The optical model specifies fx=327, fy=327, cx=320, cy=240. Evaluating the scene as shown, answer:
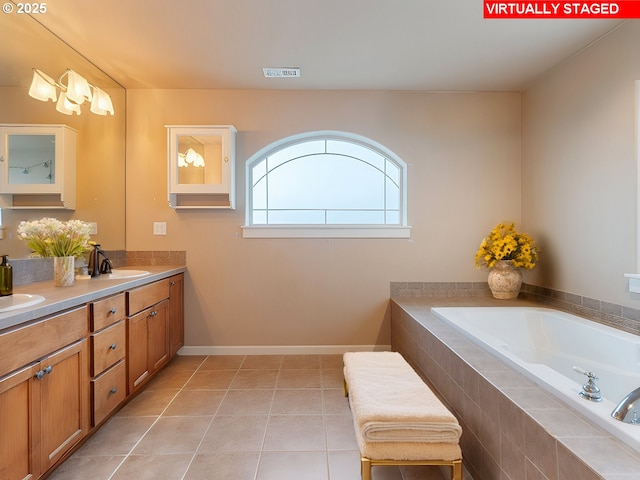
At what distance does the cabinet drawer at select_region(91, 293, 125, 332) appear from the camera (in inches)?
67.3

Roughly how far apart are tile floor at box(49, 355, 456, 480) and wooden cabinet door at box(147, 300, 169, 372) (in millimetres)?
160

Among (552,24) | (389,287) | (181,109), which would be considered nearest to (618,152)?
(552,24)

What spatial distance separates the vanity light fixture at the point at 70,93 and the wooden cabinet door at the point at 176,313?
1.41 metres

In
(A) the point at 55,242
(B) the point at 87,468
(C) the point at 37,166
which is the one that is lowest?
(B) the point at 87,468

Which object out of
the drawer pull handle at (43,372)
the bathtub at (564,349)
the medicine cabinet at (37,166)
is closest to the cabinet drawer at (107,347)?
the drawer pull handle at (43,372)

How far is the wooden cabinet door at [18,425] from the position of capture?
3.85 feet

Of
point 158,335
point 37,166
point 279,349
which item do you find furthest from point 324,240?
point 37,166

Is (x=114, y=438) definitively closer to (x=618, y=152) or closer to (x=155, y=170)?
(x=155, y=170)

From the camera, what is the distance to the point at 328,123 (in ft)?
9.80

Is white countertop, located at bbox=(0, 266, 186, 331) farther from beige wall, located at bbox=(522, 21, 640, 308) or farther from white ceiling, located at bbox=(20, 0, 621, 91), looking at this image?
beige wall, located at bbox=(522, 21, 640, 308)

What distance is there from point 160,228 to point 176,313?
78 cm

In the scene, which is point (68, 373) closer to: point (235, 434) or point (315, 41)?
point (235, 434)

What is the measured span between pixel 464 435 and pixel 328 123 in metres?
2.53

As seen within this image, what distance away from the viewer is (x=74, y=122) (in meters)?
2.37
